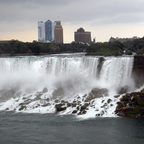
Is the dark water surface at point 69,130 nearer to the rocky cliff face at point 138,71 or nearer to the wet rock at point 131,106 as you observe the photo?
the wet rock at point 131,106

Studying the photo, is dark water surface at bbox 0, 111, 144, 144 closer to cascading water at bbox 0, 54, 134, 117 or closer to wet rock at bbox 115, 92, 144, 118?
wet rock at bbox 115, 92, 144, 118

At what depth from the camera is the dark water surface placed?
2266cm

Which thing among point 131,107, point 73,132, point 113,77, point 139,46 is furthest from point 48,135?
point 139,46

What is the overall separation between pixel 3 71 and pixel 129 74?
2255 centimetres

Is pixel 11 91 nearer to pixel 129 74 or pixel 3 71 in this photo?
pixel 3 71

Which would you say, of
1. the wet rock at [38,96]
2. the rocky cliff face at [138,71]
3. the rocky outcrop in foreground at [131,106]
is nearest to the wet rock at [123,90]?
the rocky cliff face at [138,71]

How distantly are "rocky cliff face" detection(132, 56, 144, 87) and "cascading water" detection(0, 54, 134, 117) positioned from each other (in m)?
0.67

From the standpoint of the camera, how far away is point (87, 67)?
44.0 meters

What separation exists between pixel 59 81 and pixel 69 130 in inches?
734

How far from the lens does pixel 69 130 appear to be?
83.1ft

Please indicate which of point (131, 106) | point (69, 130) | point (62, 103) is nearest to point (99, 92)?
point (62, 103)

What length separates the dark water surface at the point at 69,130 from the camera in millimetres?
22656

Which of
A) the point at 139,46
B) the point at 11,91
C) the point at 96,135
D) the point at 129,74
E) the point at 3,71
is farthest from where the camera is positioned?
the point at 139,46

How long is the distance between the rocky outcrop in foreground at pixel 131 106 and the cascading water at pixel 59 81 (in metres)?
0.98
